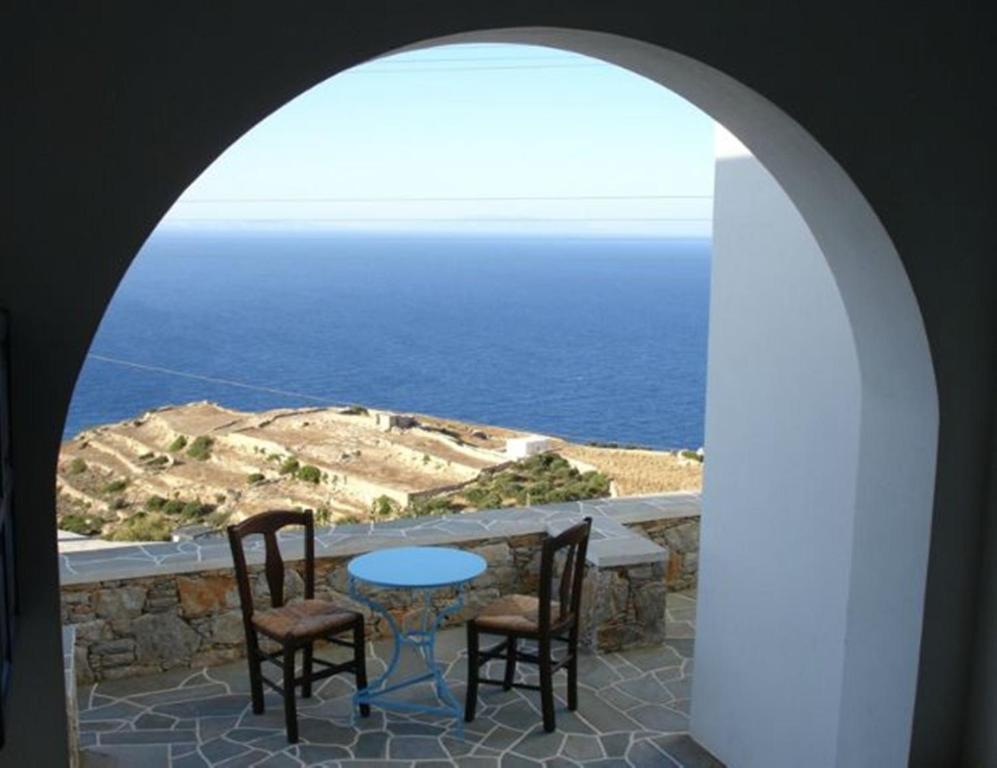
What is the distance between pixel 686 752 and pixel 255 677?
2.21m

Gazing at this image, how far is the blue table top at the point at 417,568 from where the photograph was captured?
4848mm

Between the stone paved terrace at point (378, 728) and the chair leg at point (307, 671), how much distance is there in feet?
0.21

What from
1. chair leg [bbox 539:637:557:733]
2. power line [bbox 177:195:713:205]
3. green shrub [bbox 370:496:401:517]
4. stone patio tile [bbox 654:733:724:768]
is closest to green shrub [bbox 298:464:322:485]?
green shrub [bbox 370:496:401:517]

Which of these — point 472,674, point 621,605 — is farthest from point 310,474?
point 472,674

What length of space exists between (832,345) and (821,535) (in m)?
0.76

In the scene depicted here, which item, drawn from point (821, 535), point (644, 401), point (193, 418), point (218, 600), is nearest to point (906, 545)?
point (821, 535)

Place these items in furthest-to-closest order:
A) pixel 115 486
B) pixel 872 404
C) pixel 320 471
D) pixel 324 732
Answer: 1. pixel 115 486
2. pixel 320 471
3. pixel 324 732
4. pixel 872 404

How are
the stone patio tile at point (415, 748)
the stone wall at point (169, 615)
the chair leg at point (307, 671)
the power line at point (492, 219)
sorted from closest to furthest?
1. the stone patio tile at point (415, 748)
2. the chair leg at point (307, 671)
3. the stone wall at point (169, 615)
4. the power line at point (492, 219)

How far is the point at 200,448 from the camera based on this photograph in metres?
23.0

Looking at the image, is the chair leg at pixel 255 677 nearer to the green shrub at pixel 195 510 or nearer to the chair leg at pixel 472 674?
the chair leg at pixel 472 674

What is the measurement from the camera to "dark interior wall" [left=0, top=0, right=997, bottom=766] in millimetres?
1700

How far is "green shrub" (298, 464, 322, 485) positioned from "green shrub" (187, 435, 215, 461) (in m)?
4.17

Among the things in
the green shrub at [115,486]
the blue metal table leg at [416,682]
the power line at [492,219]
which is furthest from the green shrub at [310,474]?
the power line at [492,219]

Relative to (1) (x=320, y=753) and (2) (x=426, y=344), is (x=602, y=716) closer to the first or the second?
(1) (x=320, y=753)
